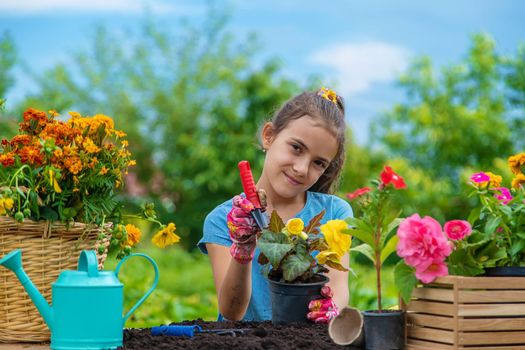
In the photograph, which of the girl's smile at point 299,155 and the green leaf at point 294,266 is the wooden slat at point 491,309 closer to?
the green leaf at point 294,266

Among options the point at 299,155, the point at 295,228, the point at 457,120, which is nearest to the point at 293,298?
the point at 295,228

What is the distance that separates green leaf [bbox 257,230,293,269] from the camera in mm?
1867

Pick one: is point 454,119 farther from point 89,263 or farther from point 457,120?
point 89,263

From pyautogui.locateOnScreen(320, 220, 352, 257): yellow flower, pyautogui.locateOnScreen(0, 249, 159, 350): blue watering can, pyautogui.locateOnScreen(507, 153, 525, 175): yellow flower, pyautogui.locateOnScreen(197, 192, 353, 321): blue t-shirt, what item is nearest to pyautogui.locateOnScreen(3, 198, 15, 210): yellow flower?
pyautogui.locateOnScreen(0, 249, 159, 350): blue watering can

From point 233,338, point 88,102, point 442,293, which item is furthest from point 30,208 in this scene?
point 88,102

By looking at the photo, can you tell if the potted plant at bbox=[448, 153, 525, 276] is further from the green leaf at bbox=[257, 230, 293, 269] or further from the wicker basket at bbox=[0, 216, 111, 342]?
the wicker basket at bbox=[0, 216, 111, 342]

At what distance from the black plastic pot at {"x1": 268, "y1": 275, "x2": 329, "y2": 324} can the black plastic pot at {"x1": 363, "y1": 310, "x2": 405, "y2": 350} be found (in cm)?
28

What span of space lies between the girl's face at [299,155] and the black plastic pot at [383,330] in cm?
89

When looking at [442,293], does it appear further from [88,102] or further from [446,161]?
[88,102]

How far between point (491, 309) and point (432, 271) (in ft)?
0.53

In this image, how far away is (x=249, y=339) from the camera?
1.73 m

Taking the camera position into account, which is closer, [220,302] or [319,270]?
[319,270]

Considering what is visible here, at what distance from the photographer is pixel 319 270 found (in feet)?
6.53

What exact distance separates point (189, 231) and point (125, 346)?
9916 millimetres
